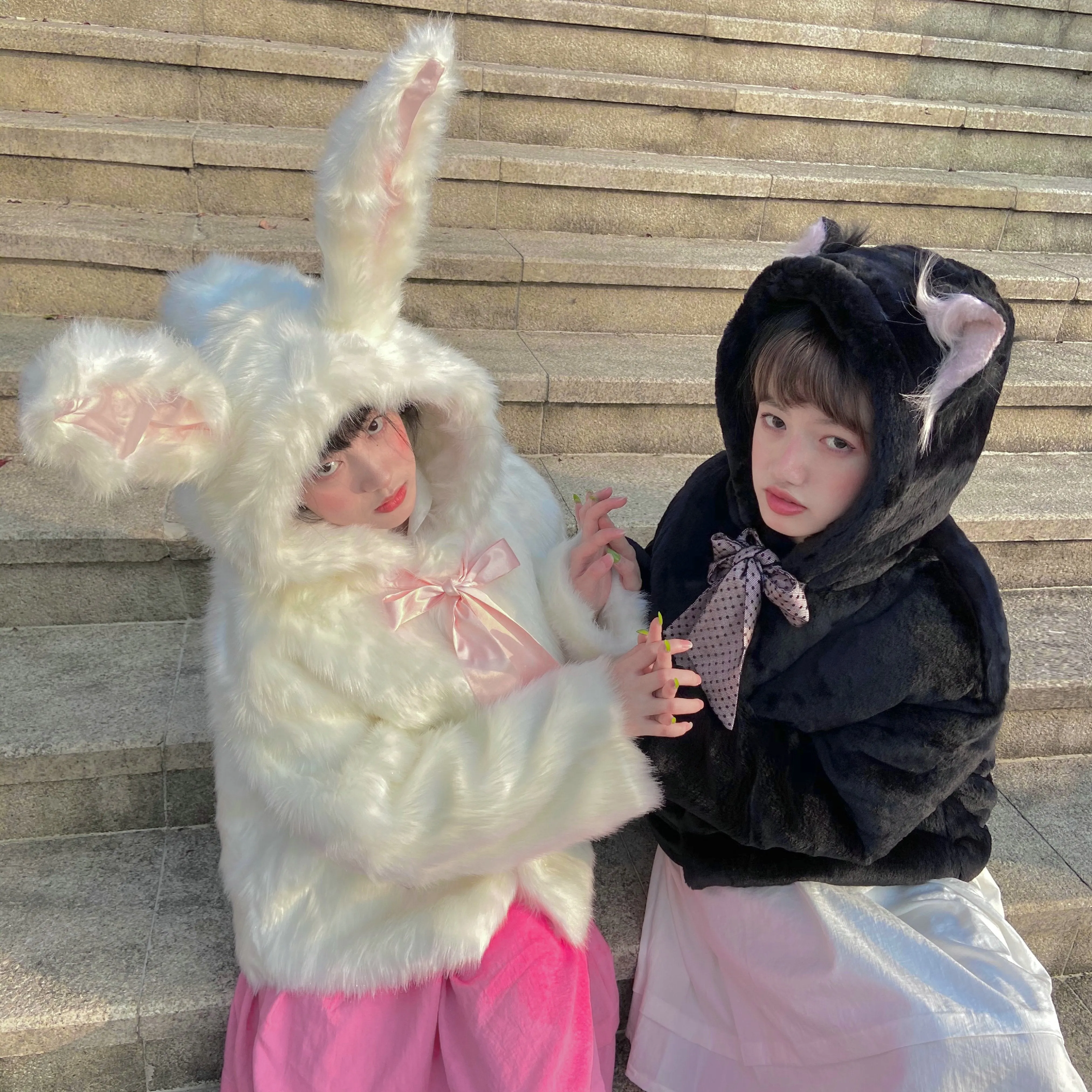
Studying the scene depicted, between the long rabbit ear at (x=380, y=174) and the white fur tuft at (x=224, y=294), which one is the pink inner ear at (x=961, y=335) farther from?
the white fur tuft at (x=224, y=294)

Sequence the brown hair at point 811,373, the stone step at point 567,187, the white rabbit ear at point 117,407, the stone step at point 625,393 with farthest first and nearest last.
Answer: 1. the stone step at point 567,187
2. the stone step at point 625,393
3. the brown hair at point 811,373
4. the white rabbit ear at point 117,407

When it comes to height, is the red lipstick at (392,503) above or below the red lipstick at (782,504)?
below

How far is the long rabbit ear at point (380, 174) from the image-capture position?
4.66 ft

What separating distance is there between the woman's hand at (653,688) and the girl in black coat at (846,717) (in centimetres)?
16

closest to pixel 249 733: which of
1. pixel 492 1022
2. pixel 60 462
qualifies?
→ pixel 60 462

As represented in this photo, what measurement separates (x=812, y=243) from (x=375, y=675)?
1108mm

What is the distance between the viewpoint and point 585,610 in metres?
1.85

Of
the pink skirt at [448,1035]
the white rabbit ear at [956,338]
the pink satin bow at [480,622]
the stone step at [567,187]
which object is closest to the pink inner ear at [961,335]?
the white rabbit ear at [956,338]

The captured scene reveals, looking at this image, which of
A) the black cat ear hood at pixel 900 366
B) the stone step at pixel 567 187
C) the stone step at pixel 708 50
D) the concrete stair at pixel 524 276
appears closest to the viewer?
the black cat ear hood at pixel 900 366

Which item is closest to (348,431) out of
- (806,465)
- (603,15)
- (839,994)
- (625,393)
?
(806,465)

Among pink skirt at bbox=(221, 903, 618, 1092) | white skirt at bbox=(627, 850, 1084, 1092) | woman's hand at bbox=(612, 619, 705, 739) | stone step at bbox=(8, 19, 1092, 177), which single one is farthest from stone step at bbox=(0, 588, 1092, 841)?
stone step at bbox=(8, 19, 1092, 177)

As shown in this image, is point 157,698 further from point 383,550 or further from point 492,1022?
point 492,1022

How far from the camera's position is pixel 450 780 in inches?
59.4

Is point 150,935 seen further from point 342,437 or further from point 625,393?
point 625,393
